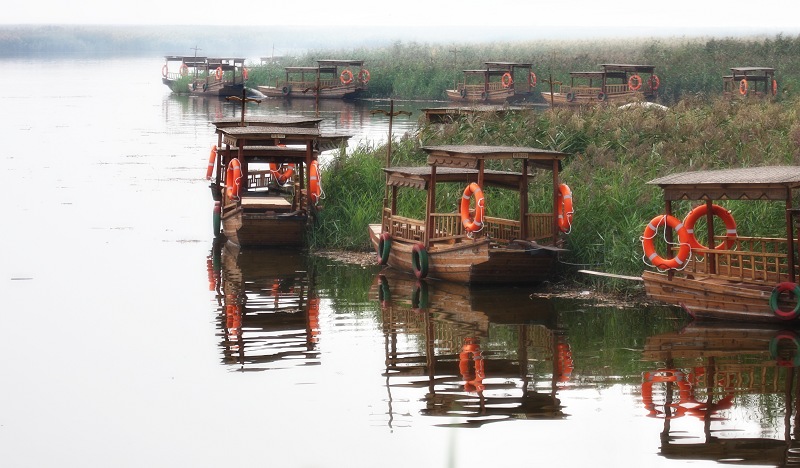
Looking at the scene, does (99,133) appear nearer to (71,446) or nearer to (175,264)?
(175,264)

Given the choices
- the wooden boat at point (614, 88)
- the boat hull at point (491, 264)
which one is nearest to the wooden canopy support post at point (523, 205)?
the boat hull at point (491, 264)

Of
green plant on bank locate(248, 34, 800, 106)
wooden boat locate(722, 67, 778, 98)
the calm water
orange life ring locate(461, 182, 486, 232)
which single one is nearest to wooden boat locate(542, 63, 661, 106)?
green plant on bank locate(248, 34, 800, 106)

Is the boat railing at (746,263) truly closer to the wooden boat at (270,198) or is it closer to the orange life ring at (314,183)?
the wooden boat at (270,198)

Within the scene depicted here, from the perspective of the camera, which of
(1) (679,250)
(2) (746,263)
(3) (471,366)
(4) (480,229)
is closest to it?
(3) (471,366)

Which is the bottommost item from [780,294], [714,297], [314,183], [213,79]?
[714,297]

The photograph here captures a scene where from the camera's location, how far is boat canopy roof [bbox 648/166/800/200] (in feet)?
58.3

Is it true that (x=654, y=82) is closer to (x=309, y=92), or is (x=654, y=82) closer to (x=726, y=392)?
(x=309, y=92)

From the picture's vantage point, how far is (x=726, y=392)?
15453mm

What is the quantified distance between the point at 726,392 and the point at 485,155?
7.15 meters

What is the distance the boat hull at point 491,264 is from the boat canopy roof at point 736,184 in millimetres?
3285

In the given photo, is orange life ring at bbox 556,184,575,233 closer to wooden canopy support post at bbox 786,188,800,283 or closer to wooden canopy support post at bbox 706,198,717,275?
wooden canopy support post at bbox 706,198,717,275

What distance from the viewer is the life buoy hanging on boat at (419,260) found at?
74.5ft

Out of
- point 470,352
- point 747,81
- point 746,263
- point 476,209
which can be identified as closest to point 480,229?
point 476,209

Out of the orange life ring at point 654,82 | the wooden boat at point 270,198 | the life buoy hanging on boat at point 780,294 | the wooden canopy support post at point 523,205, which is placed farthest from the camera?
the orange life ring at point 654,82
